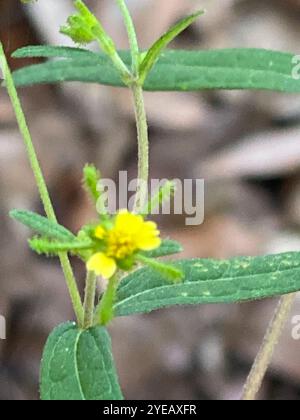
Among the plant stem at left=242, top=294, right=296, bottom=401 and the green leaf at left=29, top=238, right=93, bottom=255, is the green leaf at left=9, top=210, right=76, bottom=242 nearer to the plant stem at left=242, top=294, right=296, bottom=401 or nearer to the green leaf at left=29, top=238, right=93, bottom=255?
the green leaf at left=29, top=238, right=93, bottom=255

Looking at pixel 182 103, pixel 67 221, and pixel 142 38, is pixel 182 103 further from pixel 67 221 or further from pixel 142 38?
pixel 67 221

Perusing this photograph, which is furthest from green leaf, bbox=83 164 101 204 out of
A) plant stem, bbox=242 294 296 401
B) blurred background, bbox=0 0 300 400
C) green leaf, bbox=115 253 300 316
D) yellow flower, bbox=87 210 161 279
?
blurred background, bbox=0 0 300 400

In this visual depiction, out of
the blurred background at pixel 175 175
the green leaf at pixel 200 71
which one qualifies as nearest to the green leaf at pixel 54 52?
the green leaf at pixel 200 71

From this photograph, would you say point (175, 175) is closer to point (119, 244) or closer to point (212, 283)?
point (212, 283)

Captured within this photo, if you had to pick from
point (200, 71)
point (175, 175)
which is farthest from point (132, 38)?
point (175, 175)

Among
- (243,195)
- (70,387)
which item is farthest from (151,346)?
(70,387)

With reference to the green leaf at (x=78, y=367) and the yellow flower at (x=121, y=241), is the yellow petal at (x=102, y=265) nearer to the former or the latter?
the yellow flower at (x=121, y=241)
